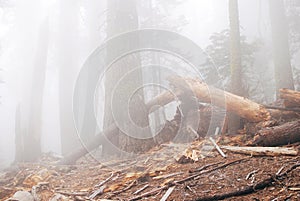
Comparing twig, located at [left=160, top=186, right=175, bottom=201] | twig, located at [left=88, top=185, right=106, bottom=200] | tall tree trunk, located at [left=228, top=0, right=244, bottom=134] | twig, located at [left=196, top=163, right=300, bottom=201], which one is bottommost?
twig, located at [left=88, top=185, right=106, bottom=200]

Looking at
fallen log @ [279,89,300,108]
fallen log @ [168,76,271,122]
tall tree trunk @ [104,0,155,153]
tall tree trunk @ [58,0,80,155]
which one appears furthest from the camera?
tall tree trunk @ [58,0,80,155]

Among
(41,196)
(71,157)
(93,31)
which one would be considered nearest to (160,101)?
(71,157)

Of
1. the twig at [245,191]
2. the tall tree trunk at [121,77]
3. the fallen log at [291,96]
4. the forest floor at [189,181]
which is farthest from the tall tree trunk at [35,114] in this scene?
the twig at [245,191]

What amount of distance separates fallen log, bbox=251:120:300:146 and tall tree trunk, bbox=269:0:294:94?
5.85 metres

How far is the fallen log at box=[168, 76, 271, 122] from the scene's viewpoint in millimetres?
6316

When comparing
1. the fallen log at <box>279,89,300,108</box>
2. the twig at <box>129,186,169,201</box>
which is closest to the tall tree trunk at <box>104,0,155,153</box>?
the twig at <box>129,186,169,201</box>

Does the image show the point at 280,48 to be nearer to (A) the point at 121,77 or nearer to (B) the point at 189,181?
(A) the point at 121,77

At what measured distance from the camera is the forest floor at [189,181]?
3.05 metres

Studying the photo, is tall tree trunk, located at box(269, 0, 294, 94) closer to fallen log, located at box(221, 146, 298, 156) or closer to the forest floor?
fallen log, located at box(221, 146, 298, 156)

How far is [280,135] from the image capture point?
4.57 metres

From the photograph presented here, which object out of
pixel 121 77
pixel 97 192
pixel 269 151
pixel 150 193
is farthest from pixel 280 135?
pixel 121 77

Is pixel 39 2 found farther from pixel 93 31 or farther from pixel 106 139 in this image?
pixel 106 139

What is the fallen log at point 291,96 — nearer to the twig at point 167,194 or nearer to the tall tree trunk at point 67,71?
the twig at point 167,194

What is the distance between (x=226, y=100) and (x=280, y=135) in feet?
7.25
